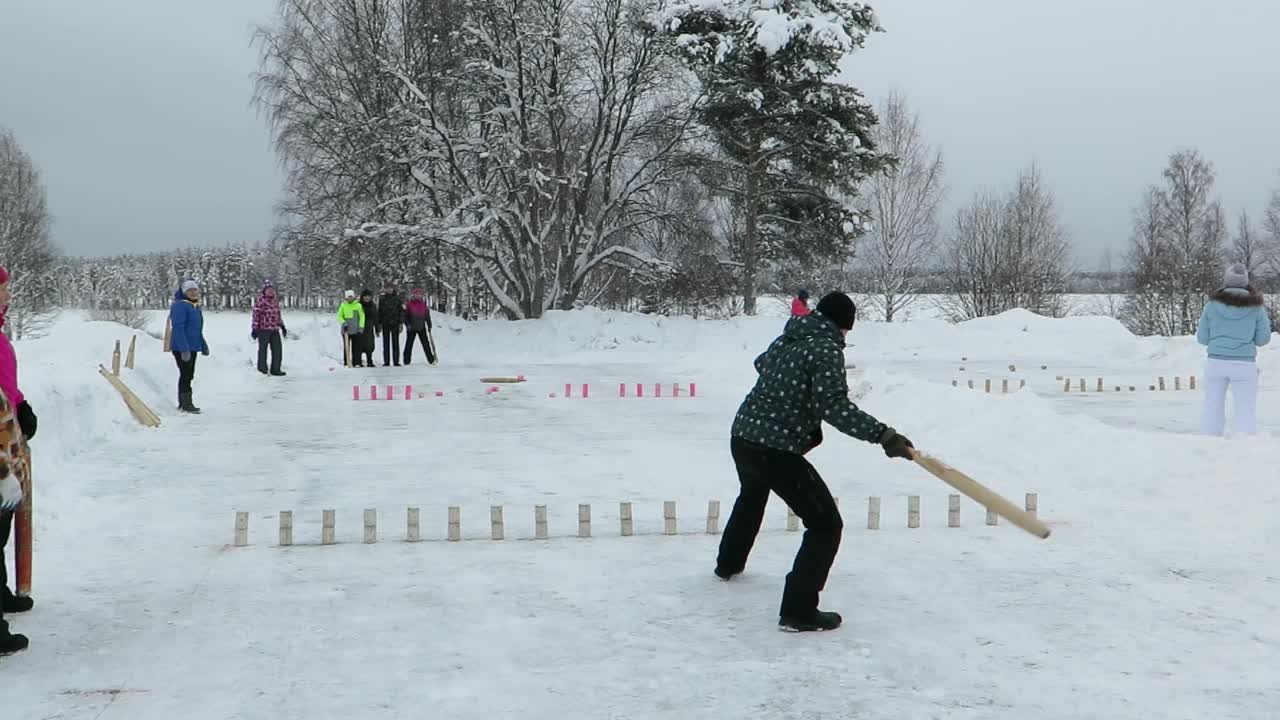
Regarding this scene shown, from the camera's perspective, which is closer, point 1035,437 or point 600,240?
point 1035,437

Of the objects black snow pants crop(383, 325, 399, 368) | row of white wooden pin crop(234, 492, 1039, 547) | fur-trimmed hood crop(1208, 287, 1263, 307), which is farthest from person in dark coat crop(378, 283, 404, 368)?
fur-trimmed hood crop(1208, 287, 1263, 307)

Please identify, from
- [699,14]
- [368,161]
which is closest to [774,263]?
[699,14]

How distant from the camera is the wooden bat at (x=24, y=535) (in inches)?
187

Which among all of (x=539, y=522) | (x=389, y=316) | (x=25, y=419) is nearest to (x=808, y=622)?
(x=539, y=522)

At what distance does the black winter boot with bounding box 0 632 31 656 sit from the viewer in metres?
4.42

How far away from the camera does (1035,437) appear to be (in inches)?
391

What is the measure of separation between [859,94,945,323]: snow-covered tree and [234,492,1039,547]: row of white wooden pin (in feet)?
120

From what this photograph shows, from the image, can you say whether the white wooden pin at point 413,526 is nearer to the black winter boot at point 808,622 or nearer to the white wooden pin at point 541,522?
the white wooden pin at point 541,522

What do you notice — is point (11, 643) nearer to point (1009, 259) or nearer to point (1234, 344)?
point (1234, 344)

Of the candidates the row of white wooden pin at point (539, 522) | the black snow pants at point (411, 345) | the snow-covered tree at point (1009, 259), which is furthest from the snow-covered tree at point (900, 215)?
the row of white wooden pin at point (539, 522)

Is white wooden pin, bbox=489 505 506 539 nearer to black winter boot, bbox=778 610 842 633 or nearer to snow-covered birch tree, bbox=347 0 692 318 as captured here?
black winter boot, bbox=778 610 842 633

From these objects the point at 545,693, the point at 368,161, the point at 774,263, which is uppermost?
the point at 368,161

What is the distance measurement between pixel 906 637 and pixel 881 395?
372 inches

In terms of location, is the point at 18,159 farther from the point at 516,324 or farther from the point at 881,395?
the point at 881,395
